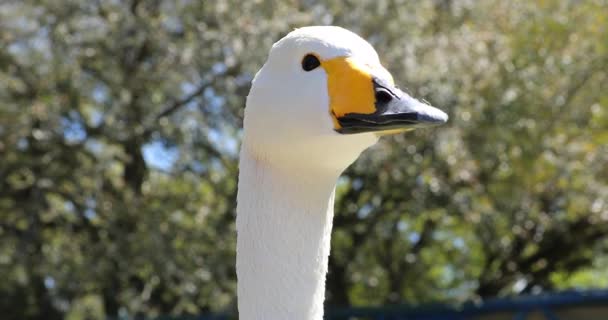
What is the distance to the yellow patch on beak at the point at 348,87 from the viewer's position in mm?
2840

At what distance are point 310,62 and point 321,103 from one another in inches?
6.0

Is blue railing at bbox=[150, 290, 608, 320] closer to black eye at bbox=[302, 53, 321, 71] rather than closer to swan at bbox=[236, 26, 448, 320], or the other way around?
swan at bbox=[236, 26, 448, 320]

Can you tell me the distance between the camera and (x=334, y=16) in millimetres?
10102

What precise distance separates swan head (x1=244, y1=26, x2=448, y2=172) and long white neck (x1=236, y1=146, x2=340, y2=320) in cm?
6

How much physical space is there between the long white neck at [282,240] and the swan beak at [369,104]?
22 centimetres

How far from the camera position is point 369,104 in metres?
2.83

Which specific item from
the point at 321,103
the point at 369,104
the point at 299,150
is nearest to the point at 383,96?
the point at 369,104

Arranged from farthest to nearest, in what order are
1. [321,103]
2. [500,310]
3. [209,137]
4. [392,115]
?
[209,137] → [500,310] → [321,103] → [392,115]

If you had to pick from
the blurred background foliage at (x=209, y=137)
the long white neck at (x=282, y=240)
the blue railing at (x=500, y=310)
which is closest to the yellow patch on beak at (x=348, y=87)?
the long white neck at (x=282, y=240)

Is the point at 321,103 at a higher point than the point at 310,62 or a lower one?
lower

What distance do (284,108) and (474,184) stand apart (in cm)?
804

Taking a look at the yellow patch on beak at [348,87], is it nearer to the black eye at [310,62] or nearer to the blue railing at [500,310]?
the black eye at [310,62]

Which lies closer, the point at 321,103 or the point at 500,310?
the point at 321,103

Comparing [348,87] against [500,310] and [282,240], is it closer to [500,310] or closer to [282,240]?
[282,240]
